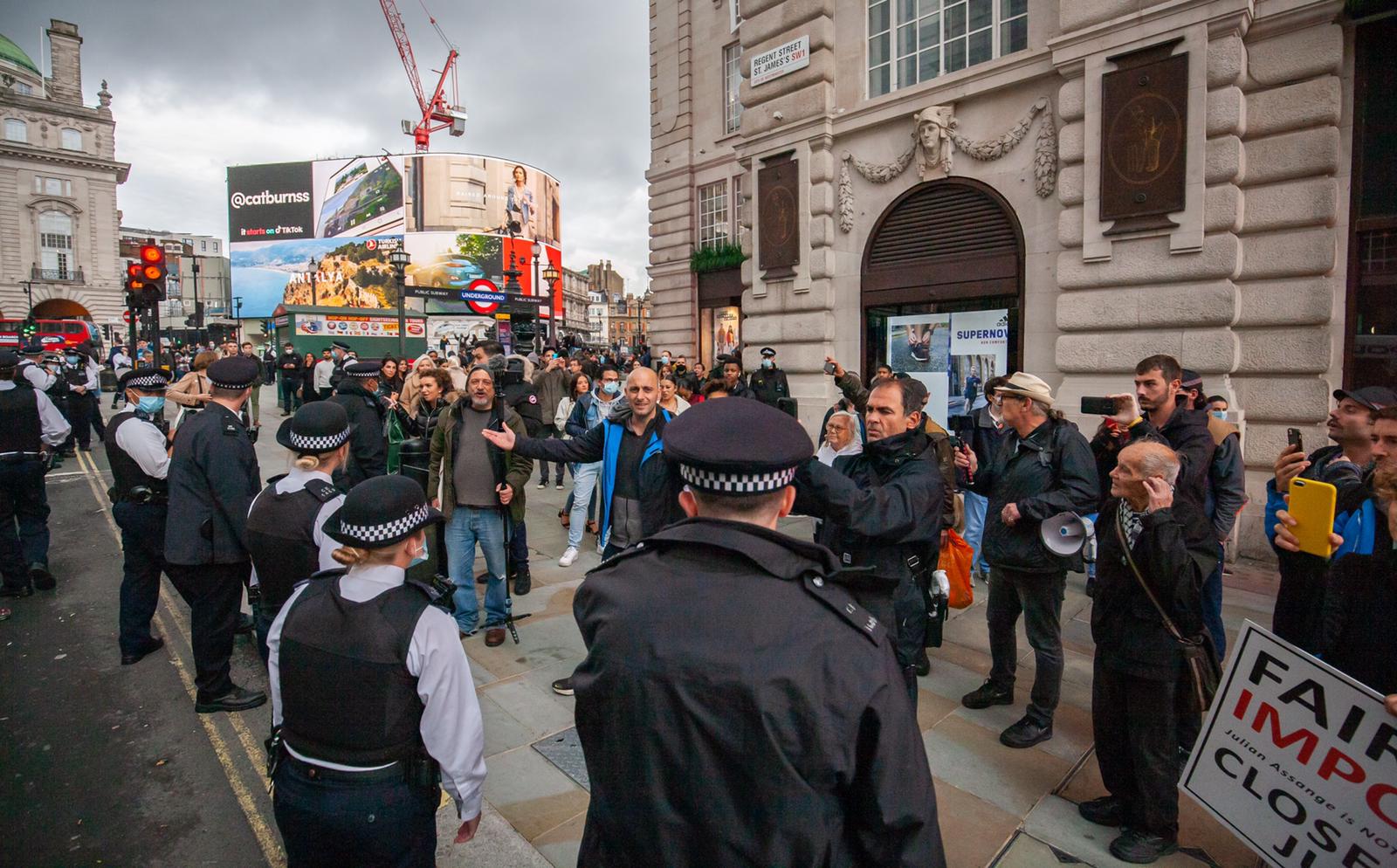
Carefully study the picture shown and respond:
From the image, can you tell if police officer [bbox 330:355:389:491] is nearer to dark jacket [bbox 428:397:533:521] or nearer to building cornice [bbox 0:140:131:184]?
dark jacket [bbox 428:397:533:521]

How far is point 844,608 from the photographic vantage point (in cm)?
148

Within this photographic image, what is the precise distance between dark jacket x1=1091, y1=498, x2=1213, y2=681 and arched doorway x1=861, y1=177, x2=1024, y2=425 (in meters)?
6.81

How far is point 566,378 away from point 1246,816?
10.1 meters

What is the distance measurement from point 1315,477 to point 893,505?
288 cm

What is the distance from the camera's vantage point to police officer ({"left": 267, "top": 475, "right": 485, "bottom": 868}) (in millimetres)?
2143

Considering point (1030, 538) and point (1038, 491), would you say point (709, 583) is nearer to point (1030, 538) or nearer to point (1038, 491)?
point (1030, 538)

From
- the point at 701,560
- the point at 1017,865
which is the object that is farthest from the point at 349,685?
the point at 1017,865

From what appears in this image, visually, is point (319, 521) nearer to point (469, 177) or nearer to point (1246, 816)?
point (1246, 816)

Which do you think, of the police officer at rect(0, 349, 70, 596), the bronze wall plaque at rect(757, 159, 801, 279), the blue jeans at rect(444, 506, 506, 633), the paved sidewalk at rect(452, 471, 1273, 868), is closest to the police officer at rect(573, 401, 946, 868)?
the paved sidewalk at rect(452, 471, 1273, 868)

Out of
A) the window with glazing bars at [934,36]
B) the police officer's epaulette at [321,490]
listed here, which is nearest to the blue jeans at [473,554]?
the police officer's epaulette at [321,490]

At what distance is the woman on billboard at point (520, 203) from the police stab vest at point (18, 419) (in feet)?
203

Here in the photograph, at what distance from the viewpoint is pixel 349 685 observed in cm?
213

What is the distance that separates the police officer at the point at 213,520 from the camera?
4.39 m

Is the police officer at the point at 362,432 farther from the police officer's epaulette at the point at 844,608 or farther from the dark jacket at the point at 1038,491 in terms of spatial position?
the police officer's epaulette at the point at 844,608
